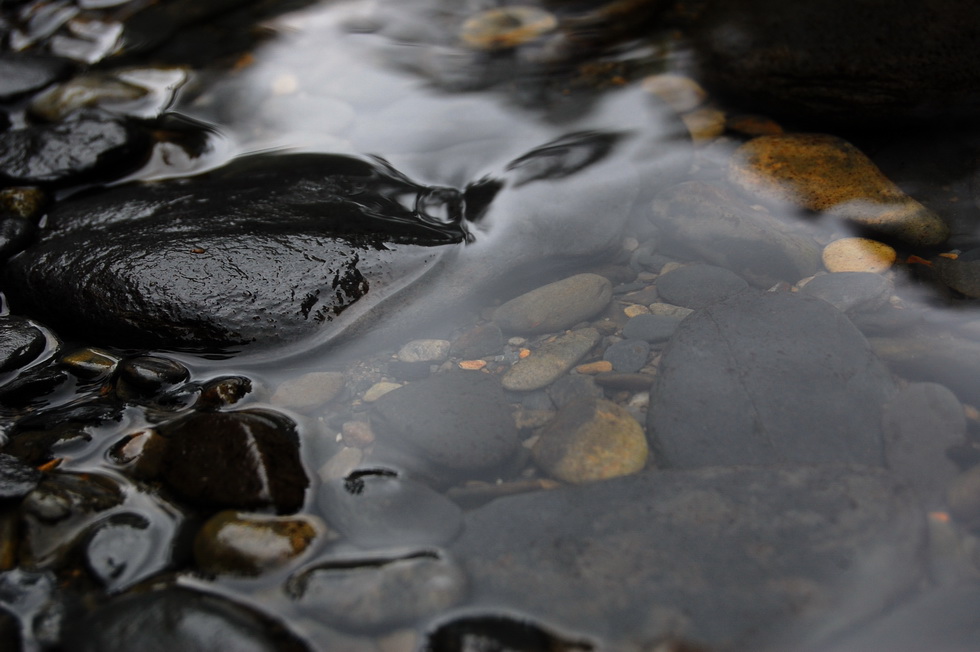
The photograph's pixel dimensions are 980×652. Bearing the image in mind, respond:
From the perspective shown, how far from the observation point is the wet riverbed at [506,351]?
1.76 meters

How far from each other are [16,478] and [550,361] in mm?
1938

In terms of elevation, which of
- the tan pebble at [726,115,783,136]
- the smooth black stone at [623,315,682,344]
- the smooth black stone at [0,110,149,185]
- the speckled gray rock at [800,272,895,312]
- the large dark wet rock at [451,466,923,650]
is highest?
the smooth black stone at [0,110,149,185]

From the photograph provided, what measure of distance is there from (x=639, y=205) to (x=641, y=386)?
1.26 metres

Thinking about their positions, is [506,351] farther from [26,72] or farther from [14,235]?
[26,72]

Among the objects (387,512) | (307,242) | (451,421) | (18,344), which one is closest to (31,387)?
(18,344)

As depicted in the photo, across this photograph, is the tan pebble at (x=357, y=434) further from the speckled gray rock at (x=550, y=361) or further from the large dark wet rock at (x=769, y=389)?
the large dark wet rock at (x=769, y=389)

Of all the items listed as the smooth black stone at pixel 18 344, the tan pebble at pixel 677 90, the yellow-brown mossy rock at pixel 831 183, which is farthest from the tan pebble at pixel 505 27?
the smooth black stone at pixel 18 344

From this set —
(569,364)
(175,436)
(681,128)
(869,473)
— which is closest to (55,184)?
(175,436)

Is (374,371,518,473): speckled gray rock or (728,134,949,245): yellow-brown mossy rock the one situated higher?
(728,134,949,245): yellow-brown mossy rock

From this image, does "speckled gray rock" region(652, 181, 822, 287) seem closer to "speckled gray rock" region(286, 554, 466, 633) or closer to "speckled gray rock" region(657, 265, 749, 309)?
"speckled gray rock" region(657, 265, 749, 309)

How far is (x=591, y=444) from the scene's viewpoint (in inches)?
87.3

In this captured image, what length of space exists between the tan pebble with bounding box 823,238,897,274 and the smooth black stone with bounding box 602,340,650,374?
1015 mm

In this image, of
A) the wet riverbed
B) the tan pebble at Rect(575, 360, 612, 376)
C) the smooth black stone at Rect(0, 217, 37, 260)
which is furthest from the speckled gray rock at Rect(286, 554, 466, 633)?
the smooth black stone at Rect(0, 217, 37, 260)

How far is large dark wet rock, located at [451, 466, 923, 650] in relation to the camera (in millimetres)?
1701
